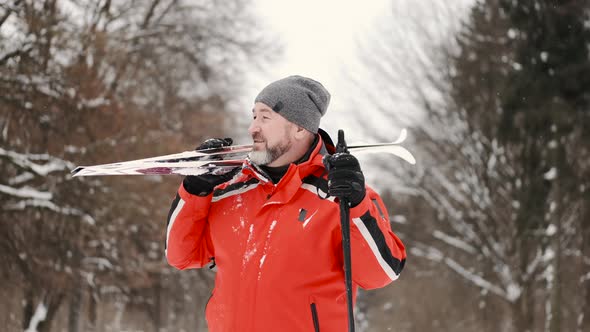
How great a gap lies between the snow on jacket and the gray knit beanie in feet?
0.50

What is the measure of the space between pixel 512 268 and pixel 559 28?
17.8 feet

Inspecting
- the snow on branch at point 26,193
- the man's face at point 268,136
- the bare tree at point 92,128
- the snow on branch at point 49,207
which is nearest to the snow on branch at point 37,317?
the bare tree at point 92,128

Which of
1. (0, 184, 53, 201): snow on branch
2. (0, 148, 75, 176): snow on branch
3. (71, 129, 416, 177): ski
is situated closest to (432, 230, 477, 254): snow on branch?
(0, 148, 75, 176): snow on branch

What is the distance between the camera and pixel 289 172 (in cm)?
289

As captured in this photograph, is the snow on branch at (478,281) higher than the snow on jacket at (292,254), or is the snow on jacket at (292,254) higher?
the snow on branch at (478,281)

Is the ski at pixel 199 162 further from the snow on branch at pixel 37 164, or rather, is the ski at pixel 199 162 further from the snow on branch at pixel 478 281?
the snow on branch at pixel 478 281

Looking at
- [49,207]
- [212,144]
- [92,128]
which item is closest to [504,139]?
[92,128]

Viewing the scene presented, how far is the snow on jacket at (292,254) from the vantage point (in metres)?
2.77

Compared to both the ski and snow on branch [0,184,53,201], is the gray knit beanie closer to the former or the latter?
the ski

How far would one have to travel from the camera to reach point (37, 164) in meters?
12.4

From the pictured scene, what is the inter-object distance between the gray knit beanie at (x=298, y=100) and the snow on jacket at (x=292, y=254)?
154 millimetres

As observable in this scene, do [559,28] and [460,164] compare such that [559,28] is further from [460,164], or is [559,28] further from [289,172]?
[289,172]

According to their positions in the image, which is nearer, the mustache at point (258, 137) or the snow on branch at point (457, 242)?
the mustache at point (258, 137)

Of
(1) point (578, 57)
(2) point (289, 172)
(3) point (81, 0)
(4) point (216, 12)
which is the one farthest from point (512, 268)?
(2) point (289, 172)
